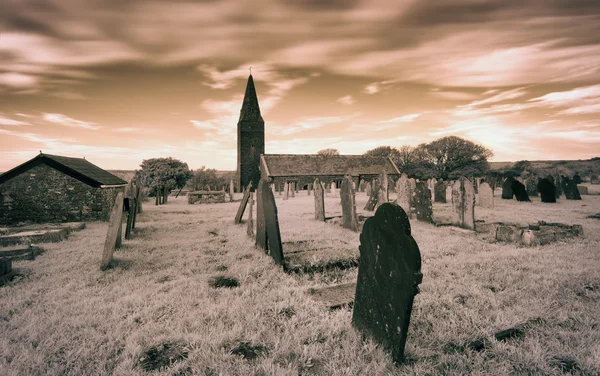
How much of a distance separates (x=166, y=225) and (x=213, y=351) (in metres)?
8.74

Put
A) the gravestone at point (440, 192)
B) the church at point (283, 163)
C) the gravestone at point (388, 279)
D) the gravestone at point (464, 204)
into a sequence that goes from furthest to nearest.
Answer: the church at point (283, 163) < the gravestone at point (440, 192) < the gravestone at point (464, 204) < the gravestone at point (388, 279)

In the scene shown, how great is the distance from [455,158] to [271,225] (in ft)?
150

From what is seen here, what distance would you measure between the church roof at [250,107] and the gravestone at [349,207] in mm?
32372

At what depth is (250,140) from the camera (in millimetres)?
39031

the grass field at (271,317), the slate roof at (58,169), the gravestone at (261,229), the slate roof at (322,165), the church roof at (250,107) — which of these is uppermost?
the church roof at (250,107)

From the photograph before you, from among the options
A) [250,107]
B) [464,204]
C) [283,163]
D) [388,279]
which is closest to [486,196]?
[464,204]

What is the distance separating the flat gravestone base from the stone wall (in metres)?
9.27

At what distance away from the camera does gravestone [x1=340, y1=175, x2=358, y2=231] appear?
8859 millimetres

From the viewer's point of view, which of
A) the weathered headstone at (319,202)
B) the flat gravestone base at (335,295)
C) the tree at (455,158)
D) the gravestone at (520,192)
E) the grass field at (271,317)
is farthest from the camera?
the tree at (455,158)

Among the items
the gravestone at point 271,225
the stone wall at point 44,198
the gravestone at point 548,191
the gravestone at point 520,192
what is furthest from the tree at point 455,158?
the stone wall at point 44,198

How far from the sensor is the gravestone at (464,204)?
28.1 ft

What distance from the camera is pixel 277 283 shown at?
4.36 metres

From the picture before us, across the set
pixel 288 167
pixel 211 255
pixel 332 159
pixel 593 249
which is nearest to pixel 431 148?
pixel 332 159

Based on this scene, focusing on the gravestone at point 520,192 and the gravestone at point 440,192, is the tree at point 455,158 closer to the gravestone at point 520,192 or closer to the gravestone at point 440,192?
the gravestone at point 520,192
